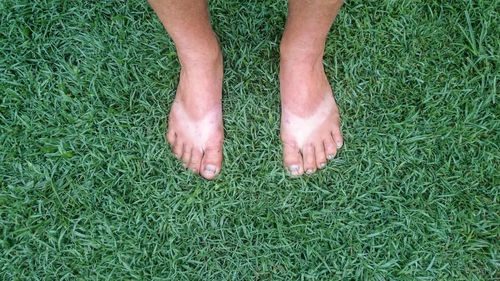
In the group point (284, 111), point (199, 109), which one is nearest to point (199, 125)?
point (199, 109)

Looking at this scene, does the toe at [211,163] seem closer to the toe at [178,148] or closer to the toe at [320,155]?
the toe at [178,148]

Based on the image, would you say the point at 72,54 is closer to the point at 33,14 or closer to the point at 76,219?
the point at 33,14

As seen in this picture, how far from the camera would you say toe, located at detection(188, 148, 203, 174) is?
1.91 meters

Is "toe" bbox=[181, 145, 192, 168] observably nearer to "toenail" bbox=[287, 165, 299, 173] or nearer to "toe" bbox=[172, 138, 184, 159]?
"toe" bbox=[172, 138, 184, 159]

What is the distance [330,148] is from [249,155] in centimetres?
32

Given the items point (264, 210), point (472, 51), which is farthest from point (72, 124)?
point (472, 51)

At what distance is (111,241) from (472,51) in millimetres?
1640

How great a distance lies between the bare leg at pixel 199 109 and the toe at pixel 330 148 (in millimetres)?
415

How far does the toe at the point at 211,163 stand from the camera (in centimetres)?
190

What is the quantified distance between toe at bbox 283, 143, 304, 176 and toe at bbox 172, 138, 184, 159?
417mm

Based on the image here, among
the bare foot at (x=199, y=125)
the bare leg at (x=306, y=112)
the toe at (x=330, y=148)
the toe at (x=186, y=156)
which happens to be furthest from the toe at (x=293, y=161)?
the toe at (x=186, y=156)

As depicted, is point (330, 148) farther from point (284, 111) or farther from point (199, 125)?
point (199, 125)

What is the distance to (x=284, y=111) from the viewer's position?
6.26 ft

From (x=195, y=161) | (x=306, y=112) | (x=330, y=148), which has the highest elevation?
(x=306, y=112)
